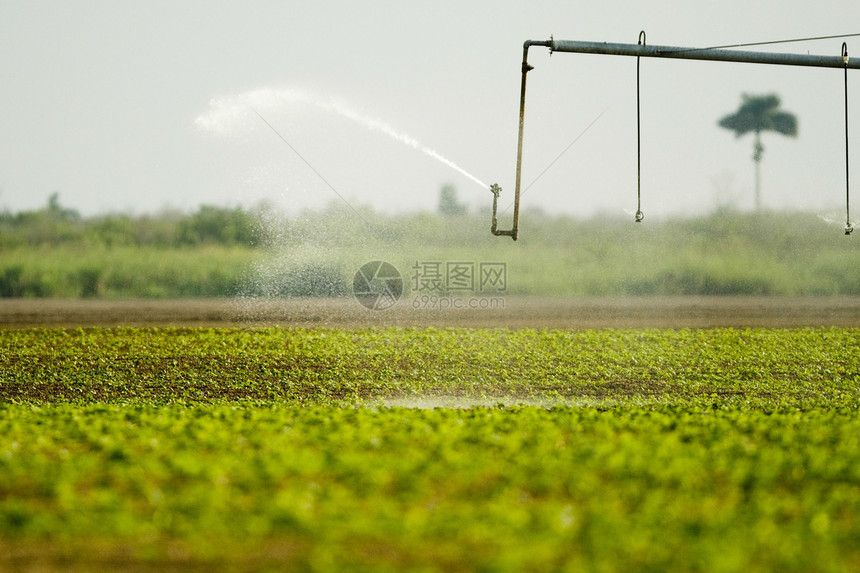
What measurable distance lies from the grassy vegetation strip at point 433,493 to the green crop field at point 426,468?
0.08 ft

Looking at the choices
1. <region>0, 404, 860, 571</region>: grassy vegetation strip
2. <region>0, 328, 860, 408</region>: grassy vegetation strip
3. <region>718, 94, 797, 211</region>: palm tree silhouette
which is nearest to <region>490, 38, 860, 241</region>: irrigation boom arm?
<region>0, 328, 860, 408</region>: grassy vegetation strip

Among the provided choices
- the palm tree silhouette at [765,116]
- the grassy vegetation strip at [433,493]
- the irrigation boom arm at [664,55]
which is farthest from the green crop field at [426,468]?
the palm tree silhouette at [765,116]

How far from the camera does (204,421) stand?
36.4 ft

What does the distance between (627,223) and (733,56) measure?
19852 millimetres

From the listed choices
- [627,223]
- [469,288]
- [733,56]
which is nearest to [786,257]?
[627,223]

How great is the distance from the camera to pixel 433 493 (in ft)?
25.3

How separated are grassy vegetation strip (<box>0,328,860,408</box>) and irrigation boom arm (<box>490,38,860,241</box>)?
3.77m

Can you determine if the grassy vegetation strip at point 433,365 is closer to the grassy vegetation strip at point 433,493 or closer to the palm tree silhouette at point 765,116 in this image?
the grassy vegetation strip at point 433,493

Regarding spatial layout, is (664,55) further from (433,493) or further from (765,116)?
(765,116)

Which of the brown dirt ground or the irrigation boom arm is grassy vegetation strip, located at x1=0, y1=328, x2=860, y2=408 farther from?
the irrigation boom arm

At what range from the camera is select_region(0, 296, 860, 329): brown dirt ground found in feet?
77.5

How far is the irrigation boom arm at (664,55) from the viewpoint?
526 inches

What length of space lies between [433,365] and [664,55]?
721 cm

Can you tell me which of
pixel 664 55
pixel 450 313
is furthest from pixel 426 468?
pixel 450 313
